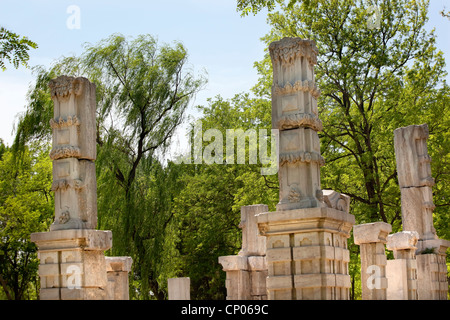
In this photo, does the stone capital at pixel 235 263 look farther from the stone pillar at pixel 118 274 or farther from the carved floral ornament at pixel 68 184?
the carved floral ornament at pixel 68 184

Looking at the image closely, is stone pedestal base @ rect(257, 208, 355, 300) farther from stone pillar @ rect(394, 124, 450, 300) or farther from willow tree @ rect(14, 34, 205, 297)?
willow tree @ rect(14, 34, 205, 297)

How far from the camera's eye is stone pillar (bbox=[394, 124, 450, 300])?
1553 cm

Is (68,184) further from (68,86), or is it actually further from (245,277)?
(245,277)

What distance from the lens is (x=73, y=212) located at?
11.8m

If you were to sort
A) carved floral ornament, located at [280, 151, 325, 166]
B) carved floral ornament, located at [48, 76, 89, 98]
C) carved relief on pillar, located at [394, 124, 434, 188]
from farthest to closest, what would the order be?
carved relief on pillar, located at [394, 124, 434, 188] → carved floral ornament, located at [48, 76, 89, 98] → carved floral ornament, located at [280, 151, 325, 166]

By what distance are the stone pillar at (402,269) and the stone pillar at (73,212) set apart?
5.57 metres

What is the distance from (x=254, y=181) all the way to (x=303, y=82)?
14369 millimetres

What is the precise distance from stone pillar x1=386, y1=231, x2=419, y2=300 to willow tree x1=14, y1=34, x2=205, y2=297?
11.7 metres

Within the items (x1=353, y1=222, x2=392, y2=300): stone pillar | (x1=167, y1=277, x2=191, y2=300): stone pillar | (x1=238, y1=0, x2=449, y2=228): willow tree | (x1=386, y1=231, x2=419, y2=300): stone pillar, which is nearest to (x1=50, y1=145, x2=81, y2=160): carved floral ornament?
(x1=167, y1=277, x2=191, y2=300): stone pillar

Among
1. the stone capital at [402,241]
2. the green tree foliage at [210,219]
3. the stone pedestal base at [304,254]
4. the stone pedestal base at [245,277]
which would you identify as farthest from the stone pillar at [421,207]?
the green tree foliage at [210,219]

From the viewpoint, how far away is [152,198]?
24.1 meters
